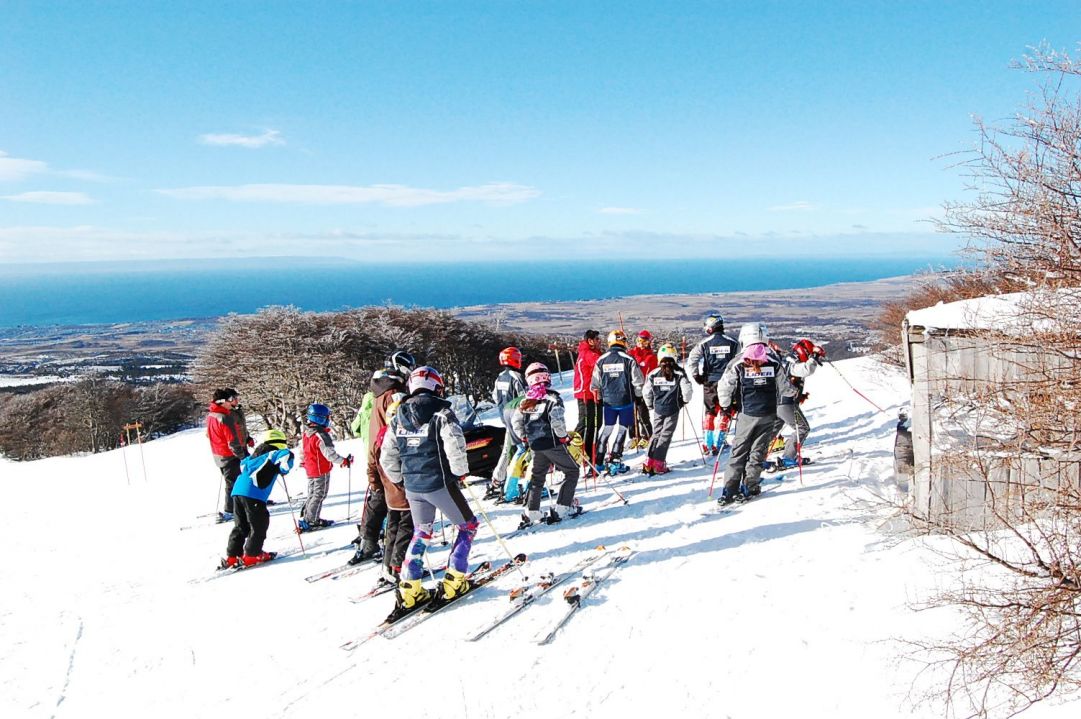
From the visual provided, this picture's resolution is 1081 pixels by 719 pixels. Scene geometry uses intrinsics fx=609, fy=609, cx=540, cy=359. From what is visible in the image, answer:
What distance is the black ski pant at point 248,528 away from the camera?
7133mm

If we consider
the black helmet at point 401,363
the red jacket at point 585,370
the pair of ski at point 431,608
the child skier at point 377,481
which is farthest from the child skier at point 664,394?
the child skier at point 377,481

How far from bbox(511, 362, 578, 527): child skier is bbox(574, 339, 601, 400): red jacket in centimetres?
243

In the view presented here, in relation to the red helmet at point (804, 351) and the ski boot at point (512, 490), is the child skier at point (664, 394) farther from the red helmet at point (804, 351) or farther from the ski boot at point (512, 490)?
the ski boot at point (512, 490)

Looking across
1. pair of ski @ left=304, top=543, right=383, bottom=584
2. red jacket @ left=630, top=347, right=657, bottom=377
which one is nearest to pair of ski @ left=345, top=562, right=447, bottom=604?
pair of ski @ left=304, top=543, right=383, bottom=584

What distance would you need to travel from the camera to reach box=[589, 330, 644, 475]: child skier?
9102mm

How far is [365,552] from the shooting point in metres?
6.93

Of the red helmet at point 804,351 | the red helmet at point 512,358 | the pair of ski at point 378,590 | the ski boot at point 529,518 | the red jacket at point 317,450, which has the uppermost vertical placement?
the red helmet at point 512,358

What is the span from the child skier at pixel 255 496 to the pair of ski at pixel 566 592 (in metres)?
3.33

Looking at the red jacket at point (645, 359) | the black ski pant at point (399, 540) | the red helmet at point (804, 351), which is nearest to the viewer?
the black ski pant at point (399, 540)

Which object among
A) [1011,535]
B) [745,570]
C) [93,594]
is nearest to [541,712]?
[745,570]

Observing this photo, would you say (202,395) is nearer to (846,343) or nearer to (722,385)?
(722,385)

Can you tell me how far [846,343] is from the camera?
3844cm

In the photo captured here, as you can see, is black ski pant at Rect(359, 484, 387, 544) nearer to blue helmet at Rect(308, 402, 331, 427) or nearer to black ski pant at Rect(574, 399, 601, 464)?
blue helmet at Rect(308, 402, 331, 427)

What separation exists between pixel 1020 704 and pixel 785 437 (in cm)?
621
